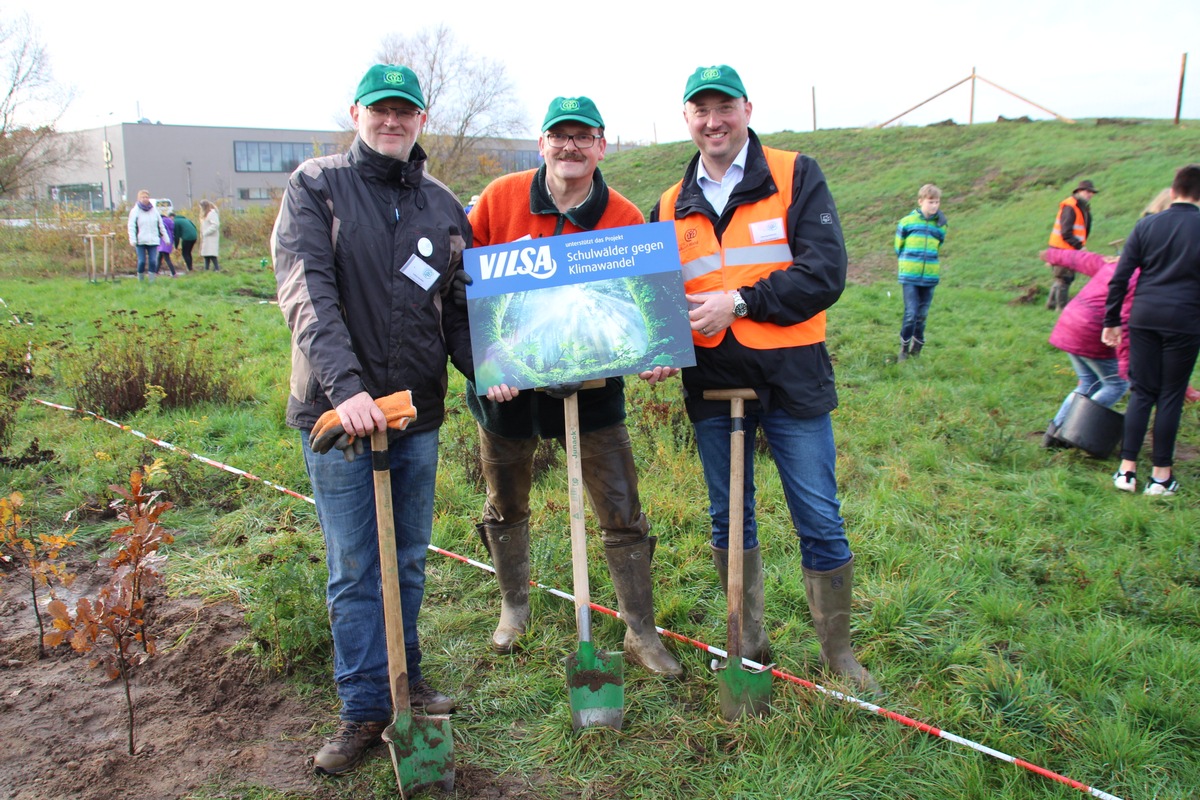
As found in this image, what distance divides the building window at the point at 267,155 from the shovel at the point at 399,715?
72719mm

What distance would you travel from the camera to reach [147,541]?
293cm

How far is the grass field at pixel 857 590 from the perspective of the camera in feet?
9.82

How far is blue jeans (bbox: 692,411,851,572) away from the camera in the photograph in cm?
319

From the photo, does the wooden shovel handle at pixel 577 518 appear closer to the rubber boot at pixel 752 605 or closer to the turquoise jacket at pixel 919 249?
the rubber boot at pixel 752 605

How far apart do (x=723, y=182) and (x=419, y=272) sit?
1.24 metres

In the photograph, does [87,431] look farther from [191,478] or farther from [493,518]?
[493,518]

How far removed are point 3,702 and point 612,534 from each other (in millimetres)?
2588

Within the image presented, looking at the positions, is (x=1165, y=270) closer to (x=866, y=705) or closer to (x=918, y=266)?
(x=866, y=705)

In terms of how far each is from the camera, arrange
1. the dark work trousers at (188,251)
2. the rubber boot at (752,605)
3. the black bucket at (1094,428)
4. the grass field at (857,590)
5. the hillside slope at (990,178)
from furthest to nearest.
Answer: the dark work trousers at (188,251)
the hillside slope at (990,178)
the black bucket at (1094,428)
the rubber boot at (752,605)
the grass field at (857,590)

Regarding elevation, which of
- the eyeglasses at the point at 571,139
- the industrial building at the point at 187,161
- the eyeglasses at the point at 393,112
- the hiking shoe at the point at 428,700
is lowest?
the hiking shoe at the point at 428,700

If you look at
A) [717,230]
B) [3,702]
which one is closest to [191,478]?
[3,702]

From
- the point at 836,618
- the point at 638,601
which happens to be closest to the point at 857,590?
the point at 836,618

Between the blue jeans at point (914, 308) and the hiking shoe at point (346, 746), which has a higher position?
the blue jeans at point (914, 308)

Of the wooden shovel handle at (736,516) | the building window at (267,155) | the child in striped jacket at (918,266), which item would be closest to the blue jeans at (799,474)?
the wooden shovel handle at (736,516)
